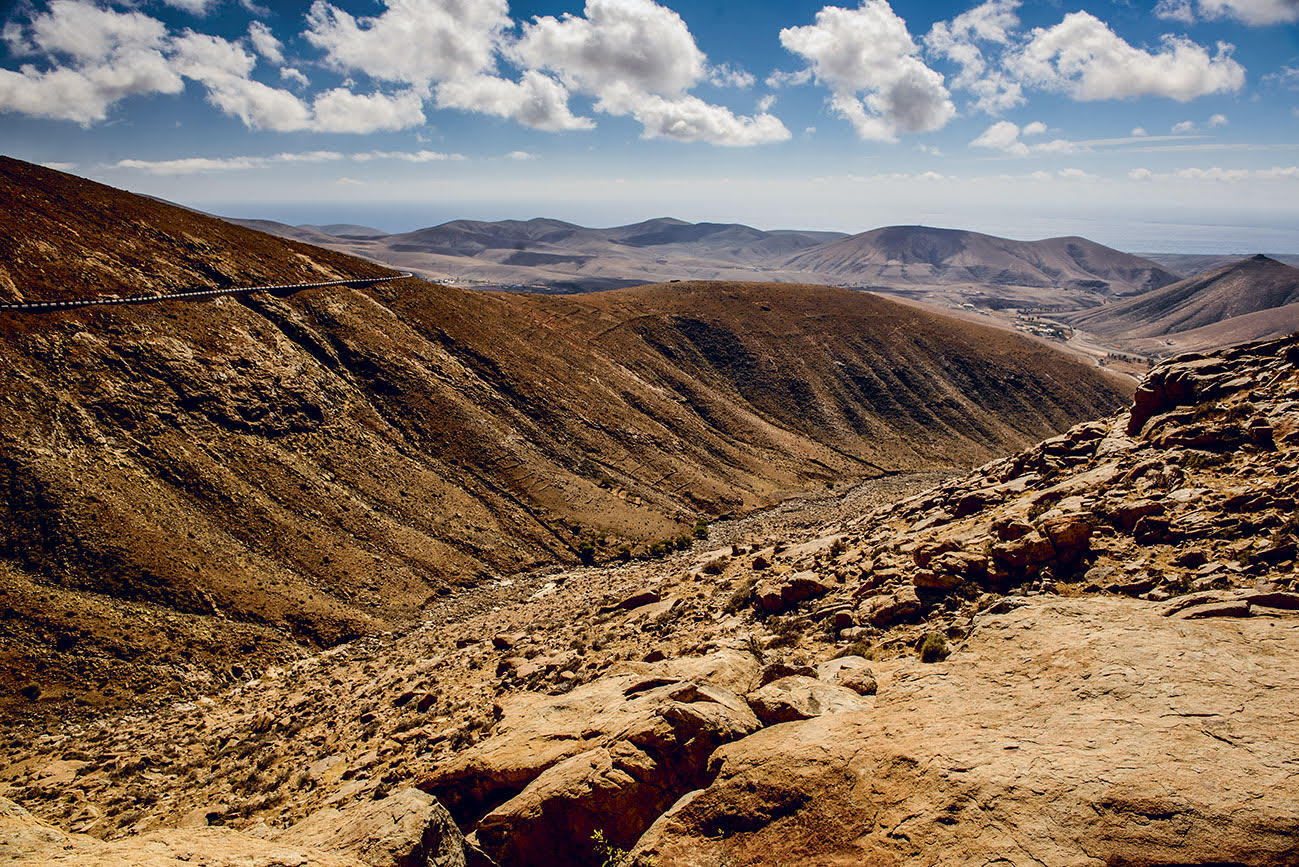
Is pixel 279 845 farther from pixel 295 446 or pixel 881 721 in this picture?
pixel 295 446

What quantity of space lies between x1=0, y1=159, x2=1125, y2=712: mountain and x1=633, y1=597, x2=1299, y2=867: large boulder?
81.0 feet

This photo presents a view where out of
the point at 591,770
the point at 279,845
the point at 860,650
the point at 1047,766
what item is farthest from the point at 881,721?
the point at 279,845

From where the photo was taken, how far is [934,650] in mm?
11055

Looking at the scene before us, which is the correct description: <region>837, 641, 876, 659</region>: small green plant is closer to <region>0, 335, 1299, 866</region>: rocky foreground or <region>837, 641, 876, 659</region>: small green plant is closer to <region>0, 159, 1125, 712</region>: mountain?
<region>0, 335, 1299, 866</region>: rocky foreground

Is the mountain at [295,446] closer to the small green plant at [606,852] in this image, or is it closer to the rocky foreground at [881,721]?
the rocky foreground at [881,721]

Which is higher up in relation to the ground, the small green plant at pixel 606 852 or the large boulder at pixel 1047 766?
the large boulder at pixel 1047 766

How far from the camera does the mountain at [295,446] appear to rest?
83.1 ft

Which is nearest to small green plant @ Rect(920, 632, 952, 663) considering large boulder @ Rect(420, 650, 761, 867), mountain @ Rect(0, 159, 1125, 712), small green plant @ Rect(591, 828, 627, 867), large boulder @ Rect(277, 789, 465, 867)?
large boulder @ Rect(420, 650, 761, 867)

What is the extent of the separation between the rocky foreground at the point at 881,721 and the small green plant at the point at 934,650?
0.04m

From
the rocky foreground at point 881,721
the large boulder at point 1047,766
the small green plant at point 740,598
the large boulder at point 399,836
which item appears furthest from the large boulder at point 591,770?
the small green plant at point 740,598

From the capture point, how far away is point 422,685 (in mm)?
19156

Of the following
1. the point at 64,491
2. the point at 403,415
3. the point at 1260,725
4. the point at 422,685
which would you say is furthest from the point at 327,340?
the point at 1260,725

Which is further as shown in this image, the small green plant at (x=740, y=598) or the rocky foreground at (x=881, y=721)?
the small green plant at (x=740, y=598)

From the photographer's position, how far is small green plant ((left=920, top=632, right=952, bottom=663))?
36.0 ft
